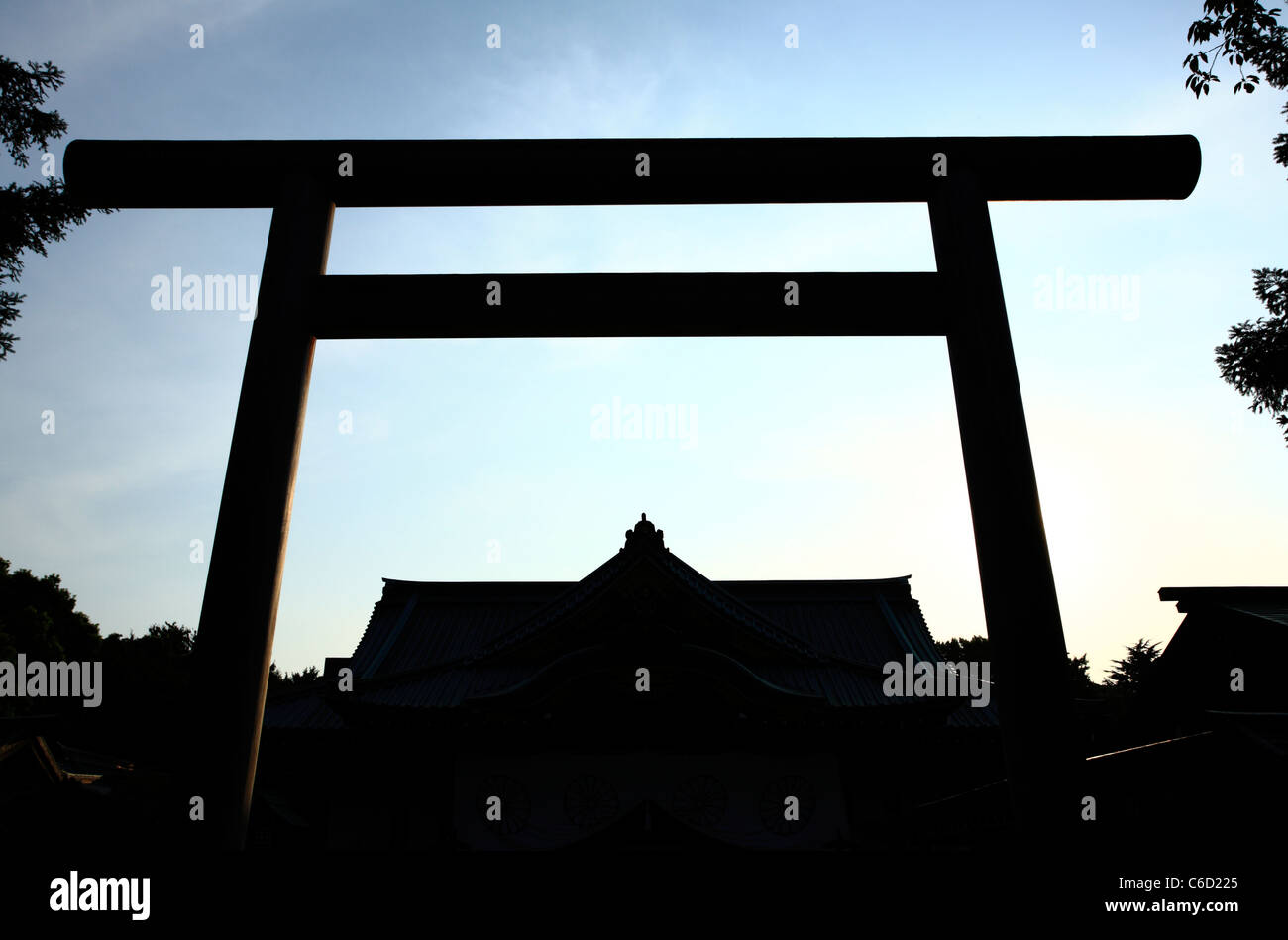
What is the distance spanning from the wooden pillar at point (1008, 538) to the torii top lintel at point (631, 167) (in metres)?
0.36

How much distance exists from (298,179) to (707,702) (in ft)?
25.9

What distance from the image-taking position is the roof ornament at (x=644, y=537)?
11.3 m

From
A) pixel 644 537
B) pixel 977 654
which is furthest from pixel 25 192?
pixel 977 654

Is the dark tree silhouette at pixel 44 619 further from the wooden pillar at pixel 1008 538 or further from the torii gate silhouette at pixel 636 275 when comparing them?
the wooden pillar at pixel 1008 538

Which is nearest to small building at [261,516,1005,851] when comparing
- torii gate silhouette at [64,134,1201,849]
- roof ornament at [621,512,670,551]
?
roof ornament at [621,512,670,551]

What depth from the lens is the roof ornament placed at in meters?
11.3

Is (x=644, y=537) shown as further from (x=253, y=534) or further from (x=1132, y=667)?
(x=1132, y=667)

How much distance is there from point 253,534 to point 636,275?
213 centimetres

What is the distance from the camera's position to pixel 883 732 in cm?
962

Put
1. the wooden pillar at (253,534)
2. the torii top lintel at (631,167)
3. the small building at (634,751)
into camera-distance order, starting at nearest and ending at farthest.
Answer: the wooden pillar at (253,534) → the torii top lintel at (631,167) → the small building at (634,751)

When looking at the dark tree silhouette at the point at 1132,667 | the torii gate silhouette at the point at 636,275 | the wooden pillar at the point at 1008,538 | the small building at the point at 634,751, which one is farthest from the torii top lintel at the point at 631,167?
the dark tree silhouette at the point at 1132,667
